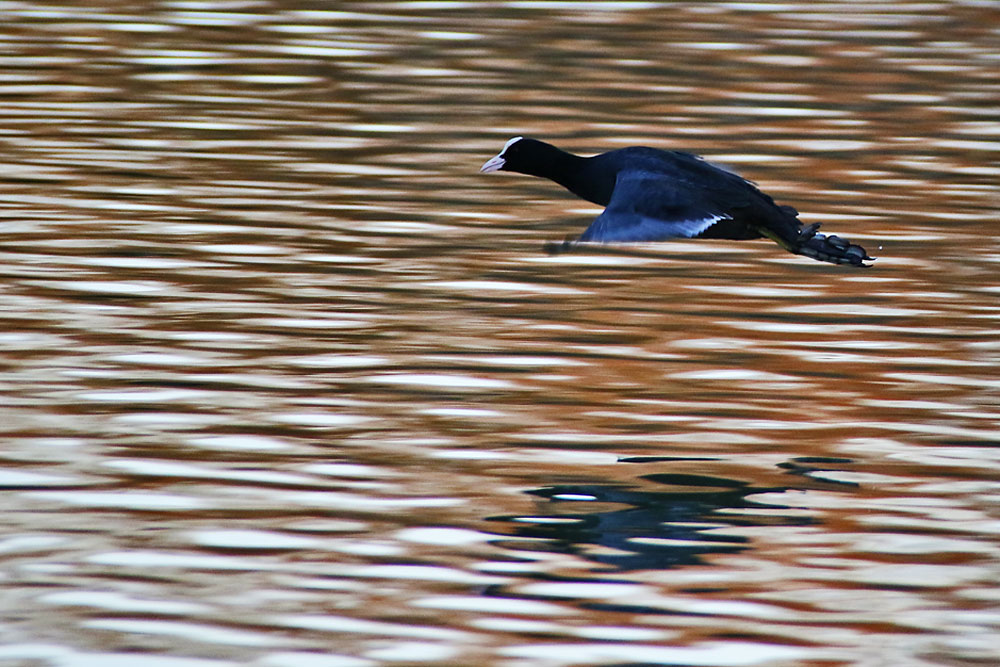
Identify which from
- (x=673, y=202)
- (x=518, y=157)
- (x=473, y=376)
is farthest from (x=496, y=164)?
(x=673, y=202)

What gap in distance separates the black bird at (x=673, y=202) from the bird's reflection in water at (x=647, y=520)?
112 centimetres

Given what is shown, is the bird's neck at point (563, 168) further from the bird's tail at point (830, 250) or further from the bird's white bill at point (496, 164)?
the bird's tail at point (830, 250)

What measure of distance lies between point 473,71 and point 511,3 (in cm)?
418

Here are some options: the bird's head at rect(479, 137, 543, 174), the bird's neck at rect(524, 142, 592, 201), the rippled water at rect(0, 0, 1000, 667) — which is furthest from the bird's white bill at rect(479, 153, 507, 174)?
the rippled water at rect(0, 0, 1000, 667)

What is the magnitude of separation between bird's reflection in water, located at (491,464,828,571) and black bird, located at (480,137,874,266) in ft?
3.68

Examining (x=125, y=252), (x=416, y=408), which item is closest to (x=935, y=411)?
(x=416, y=408)

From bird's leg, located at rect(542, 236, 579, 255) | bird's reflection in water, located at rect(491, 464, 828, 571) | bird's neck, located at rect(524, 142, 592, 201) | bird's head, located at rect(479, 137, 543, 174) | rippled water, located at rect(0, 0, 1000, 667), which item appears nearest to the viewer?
rippled water, located at rect(0, 0, 1000, 667)

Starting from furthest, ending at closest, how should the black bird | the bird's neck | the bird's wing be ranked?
the bird's neck, the black bird, the bird's wing

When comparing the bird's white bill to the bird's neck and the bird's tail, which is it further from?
the bird's tail

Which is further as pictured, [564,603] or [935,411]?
[935,411]

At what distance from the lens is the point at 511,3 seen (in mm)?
20891

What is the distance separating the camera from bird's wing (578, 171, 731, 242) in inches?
323

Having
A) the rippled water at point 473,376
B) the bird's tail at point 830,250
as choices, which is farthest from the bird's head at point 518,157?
the bird's tail at point 830,250

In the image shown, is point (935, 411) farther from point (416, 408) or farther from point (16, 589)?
point (16, 589)
